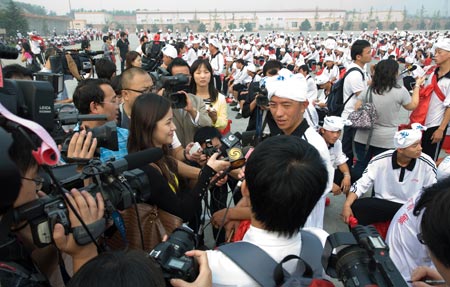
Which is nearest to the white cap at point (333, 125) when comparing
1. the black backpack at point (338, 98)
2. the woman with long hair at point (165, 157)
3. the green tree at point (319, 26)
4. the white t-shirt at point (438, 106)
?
the black backpack at point (338, 98)

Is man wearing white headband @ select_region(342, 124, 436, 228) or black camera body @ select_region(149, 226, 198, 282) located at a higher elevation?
black camera body @ select_region(149, 226, 198, 282)

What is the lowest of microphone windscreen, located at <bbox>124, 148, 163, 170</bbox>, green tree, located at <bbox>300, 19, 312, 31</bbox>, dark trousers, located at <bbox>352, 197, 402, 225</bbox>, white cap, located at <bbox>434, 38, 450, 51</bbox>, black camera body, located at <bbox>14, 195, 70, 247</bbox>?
dark trousers, located at <bbox>352, 197, 402, 225</bbox>

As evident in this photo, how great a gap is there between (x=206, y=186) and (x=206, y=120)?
4.55ft

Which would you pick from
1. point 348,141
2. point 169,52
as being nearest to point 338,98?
point 348,141

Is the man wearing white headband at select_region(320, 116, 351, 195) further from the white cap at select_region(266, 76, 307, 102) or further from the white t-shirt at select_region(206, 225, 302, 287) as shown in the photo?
the white t-shirt at select_region(206, 225, 302, 287)

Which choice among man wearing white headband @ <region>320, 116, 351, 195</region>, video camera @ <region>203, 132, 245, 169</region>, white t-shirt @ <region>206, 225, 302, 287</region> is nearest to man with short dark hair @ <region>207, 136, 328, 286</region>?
white t-shirt @ <region>206, 225, 302, 287</region>

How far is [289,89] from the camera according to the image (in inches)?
83.0

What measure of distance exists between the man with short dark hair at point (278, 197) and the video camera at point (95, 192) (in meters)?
0.39

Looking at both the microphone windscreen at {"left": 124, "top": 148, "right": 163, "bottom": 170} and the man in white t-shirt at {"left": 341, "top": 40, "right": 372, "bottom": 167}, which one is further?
the man in white t-shirt at {"left": 341, "top": 40, "right": 372, "bottom": 167}

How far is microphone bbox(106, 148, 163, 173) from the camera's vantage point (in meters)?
1.21

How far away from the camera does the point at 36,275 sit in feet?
3.43

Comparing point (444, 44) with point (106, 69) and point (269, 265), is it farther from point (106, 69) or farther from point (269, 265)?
point (106, 69)

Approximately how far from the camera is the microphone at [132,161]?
1207mm

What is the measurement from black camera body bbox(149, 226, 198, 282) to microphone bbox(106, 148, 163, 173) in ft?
1.04
